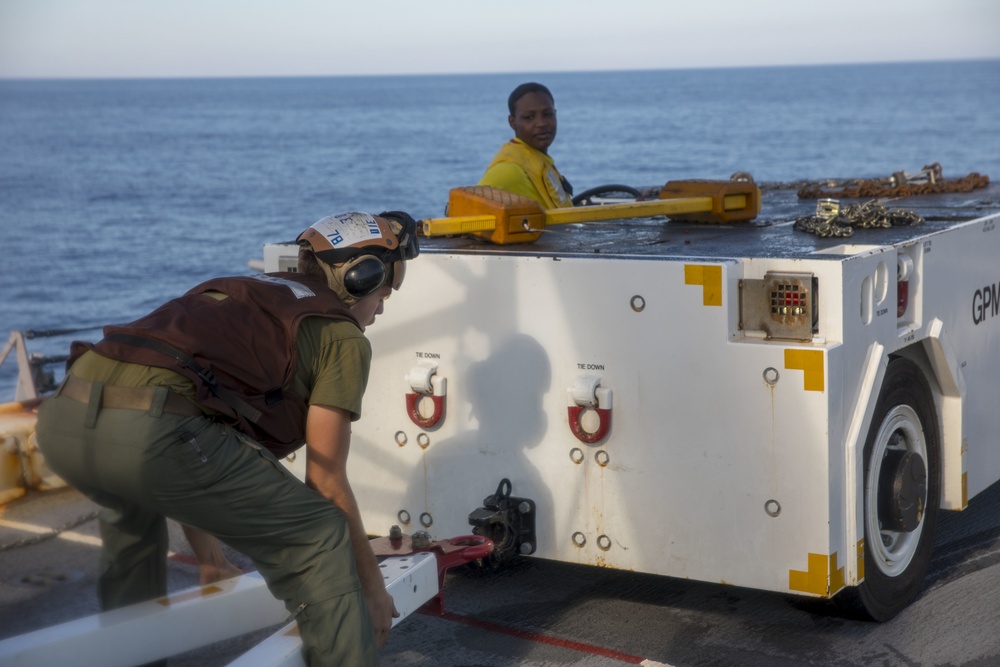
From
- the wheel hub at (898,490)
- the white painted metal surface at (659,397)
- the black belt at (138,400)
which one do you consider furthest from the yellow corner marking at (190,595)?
the wheel hub at (898,490)

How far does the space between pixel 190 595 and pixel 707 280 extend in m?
1.96

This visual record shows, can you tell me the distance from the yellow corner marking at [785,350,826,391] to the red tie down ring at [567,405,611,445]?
0.68 metres

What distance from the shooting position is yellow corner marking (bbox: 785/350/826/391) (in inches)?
161

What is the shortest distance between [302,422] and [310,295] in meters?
0.36

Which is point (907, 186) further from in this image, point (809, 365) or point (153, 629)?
point (153, 629)

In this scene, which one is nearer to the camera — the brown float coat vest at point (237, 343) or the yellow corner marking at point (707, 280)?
the brown float coat vest at point (237, 343)

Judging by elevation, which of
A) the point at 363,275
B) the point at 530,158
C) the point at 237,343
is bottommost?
the point at 237,343

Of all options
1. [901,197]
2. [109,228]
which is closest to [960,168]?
[109,228]

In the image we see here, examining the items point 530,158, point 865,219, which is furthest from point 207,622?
point 530,158

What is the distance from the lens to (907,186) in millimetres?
7516

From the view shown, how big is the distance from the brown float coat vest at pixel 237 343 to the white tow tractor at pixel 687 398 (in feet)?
4.22

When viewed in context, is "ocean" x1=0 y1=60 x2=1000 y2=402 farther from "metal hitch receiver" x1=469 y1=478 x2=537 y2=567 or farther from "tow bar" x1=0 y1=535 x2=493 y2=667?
"tow bar" x1=0 y1=535 x2=493 y2=667

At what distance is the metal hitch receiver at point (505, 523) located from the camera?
4637mm

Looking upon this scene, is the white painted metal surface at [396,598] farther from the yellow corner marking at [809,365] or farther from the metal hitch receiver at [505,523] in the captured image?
the yellow corner marking at [809,365]
